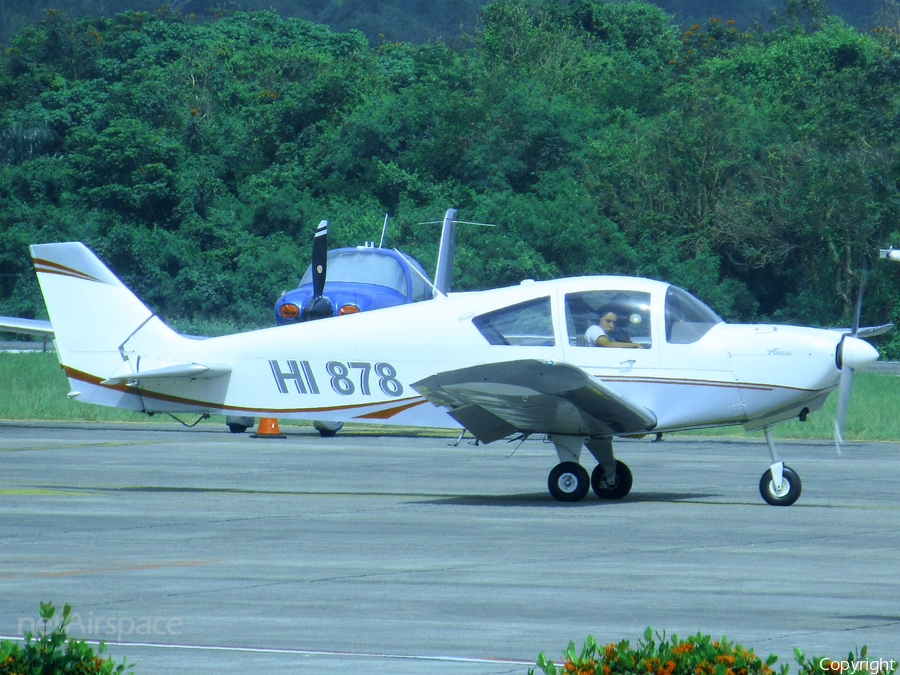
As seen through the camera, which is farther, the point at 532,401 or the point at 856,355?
the point at 532,401

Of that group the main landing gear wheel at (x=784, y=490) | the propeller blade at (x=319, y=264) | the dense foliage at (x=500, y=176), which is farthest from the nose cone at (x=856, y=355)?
the dense foliage at (x=500, y=176)

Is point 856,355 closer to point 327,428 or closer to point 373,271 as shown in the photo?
point 327,428

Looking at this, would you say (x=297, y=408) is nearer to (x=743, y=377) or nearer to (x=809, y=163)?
(x=743, y=377)

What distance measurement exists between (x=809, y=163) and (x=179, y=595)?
3826 cm

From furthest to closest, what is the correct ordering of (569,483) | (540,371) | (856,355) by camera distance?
(569,483)
(856,355)
(540,371)

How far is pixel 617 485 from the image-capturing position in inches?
519

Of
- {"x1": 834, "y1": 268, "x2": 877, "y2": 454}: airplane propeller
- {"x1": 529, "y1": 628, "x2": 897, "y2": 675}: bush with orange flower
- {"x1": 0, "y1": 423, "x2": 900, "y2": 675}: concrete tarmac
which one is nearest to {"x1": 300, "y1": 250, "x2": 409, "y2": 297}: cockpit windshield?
{"x1": 0, "y1": 423, "x2": 900, "y2": 675}: concrete tarmac

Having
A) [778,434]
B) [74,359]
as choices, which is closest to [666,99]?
[778,434]

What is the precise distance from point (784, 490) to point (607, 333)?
211 centimetres

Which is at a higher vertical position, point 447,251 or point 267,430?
point 447,251

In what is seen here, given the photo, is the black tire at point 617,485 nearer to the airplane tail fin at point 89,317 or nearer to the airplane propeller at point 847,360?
the airplane propeller at point 847,360

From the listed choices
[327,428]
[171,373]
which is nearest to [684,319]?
[171,373]

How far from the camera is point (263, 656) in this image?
6602mm

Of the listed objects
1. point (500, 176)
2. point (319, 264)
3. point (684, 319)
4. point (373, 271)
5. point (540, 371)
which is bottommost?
point (540, 371)
